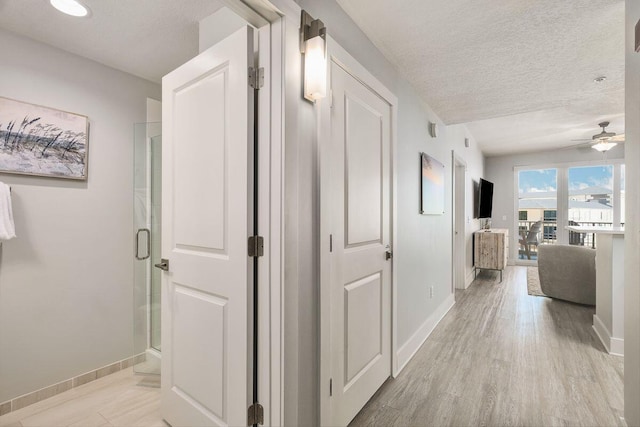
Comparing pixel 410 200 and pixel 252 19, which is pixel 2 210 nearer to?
pixel 252 19

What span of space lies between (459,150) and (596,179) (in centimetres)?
424

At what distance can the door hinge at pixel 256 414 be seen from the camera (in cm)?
136

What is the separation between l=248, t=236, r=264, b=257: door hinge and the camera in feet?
4.42

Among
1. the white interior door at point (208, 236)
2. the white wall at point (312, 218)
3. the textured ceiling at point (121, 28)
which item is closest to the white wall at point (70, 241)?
the textured ceiling at point (121, 28)

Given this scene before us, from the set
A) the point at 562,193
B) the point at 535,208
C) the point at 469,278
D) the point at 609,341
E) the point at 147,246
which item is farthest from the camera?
the point at 535,208

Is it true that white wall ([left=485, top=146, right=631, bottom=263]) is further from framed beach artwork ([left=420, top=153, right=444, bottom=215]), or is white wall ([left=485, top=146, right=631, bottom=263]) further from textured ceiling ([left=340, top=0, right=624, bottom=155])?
framed beach artwork ([left=420, top=153, right=444, bottom=215])

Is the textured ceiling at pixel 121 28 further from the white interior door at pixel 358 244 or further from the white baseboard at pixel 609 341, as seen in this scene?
the white baseboard at pixel 609 341

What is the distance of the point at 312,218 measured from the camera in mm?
1484

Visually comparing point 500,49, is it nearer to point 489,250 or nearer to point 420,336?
point 420,336

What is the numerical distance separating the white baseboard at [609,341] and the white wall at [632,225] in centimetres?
120

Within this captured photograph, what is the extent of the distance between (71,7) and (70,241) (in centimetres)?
153

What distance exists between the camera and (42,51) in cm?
207

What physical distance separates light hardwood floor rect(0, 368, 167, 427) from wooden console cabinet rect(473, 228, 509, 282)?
5.37 m

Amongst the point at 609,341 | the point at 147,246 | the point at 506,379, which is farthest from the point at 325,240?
the point at 609,341
